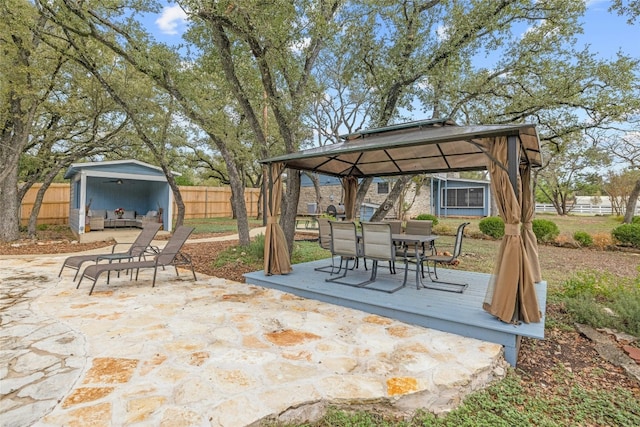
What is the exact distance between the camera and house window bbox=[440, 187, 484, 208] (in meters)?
22.4

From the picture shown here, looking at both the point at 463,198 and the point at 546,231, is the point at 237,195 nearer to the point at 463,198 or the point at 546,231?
the point at 546,231

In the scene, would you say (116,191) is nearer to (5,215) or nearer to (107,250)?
(5,215)

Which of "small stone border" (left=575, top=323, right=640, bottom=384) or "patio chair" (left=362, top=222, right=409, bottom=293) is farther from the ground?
"patio chair" (left=362, top=222, right=409, bottom=293)

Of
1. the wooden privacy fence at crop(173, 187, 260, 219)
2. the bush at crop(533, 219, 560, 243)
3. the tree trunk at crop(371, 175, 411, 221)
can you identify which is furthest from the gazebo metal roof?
the wooden privacy fence at crop(173, 187, 260, 219)

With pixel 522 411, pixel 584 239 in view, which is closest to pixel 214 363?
pixel 522 411

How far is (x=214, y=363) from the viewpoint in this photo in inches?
114

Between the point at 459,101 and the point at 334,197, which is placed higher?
the point at 459,101

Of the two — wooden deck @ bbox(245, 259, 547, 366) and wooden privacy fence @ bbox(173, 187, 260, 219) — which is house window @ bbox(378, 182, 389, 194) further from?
wooden deck @ bbox(245, 259, 547, 366)

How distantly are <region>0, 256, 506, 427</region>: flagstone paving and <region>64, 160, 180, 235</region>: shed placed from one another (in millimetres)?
8107

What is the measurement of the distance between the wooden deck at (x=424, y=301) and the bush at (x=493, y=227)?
267 inches

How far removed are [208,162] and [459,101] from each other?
1542 centimetres

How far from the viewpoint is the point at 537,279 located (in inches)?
215

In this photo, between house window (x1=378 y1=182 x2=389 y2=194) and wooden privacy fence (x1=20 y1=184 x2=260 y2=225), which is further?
house window (x1=378 y1=182 x2=389 y2=194)

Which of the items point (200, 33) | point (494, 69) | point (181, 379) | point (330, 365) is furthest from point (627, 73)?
point (181, 379)
